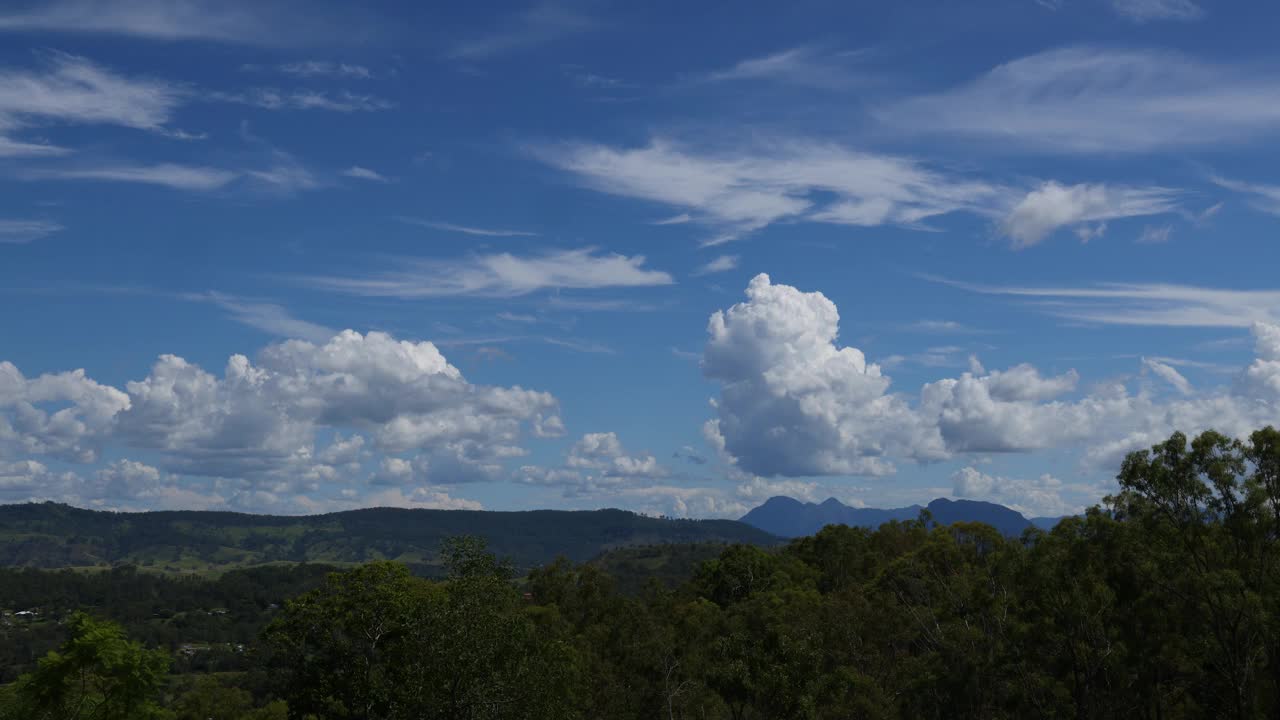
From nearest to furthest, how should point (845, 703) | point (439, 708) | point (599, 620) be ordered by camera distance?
point (439, 708)
point (845, 703)
point (599, 620)

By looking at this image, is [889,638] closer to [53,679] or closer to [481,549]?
[481,549]

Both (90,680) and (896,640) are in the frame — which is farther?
(896,640)

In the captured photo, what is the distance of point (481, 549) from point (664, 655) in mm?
32773

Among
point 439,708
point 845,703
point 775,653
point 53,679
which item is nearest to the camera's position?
point 439,708

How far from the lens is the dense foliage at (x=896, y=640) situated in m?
47.0

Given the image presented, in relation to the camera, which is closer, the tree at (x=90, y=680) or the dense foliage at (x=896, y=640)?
the dense foliage at (x=896, y=640)

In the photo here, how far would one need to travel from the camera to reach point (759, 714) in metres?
67.1

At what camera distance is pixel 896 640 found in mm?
82062

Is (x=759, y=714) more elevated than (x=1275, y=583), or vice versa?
(x=1275, y=583)

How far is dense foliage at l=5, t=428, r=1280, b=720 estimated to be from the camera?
47.0 meters

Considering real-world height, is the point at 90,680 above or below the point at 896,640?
above

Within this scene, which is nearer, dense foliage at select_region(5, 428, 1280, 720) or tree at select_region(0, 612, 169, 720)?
dense foliage at select_region(5, 428, 1280, 720)

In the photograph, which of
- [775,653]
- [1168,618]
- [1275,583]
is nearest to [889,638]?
[775,653]

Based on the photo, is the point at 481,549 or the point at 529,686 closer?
the point at 529,686
